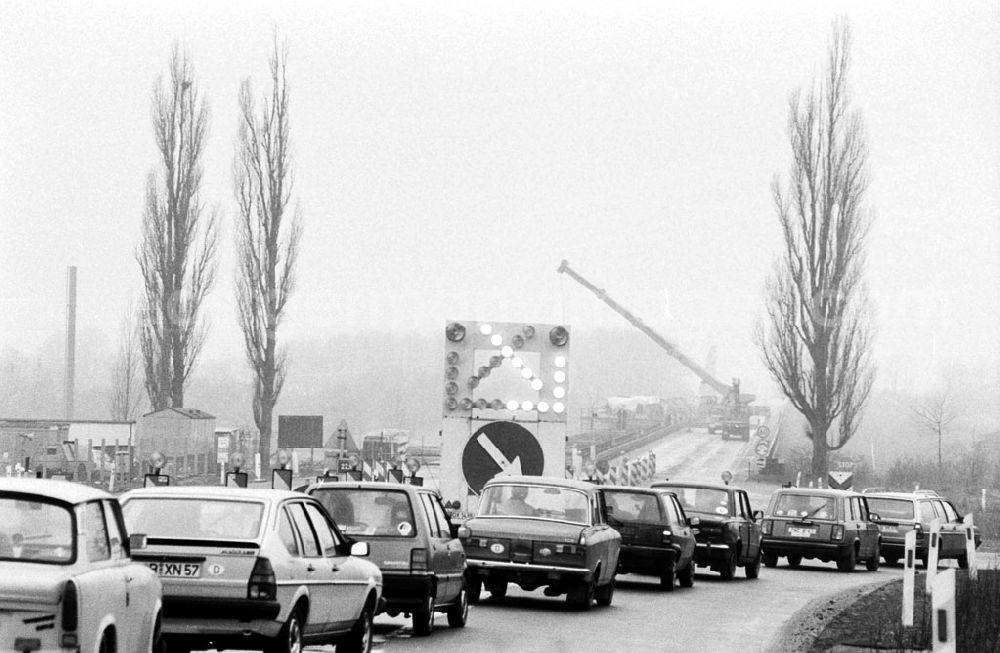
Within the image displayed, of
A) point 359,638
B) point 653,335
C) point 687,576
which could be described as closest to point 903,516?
point 687,576

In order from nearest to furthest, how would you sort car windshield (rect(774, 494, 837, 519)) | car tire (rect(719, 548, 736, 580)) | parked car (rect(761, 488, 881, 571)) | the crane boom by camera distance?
car tire (rect(719, 548, 736, 580)) < parked car (rect(761, 488, 881, 571)) < car windshield (rect(774, 494, 837, 519)) < the crane boom

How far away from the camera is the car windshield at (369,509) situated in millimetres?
16688

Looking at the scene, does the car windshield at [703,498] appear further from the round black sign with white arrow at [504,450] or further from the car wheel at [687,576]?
the round black sign with white arrow at [504,450]

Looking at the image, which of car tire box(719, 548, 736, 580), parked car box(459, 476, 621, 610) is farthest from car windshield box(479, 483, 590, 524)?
car tire box(719, 548, 736, 580)

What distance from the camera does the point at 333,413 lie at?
448ft

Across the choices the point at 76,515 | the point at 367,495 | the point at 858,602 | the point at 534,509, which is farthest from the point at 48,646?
the point at 858,602

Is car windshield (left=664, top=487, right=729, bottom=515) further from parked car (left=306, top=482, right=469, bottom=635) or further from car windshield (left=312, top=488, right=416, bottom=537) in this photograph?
car windshield (left=312, top=488, right=416, bottom=537)

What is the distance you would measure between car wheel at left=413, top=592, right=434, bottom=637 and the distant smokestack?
88.1 m

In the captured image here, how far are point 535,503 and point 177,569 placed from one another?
9.64 m

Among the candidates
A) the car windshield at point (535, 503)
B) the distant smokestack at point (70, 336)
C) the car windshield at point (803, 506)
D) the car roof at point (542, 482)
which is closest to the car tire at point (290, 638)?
the car windshield at point (535, 503)

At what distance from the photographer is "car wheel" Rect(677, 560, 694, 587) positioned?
85.0 feet

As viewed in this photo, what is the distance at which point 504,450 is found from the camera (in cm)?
2459

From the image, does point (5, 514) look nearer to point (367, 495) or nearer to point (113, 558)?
point (113, 558)

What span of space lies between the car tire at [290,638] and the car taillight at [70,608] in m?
3.24
